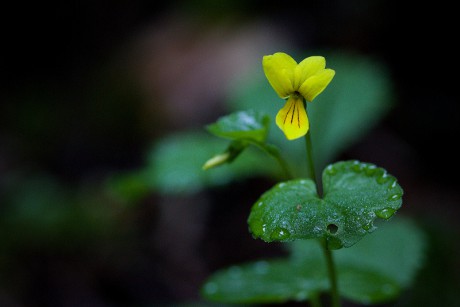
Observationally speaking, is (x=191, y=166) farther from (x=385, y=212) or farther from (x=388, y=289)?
(x=385, y=212)

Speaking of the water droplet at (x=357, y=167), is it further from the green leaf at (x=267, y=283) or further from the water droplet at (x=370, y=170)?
the green leaf at (x=267, y=283)

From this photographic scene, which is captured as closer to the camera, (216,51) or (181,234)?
(181,234)

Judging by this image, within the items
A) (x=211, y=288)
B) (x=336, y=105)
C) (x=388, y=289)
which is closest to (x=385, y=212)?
(x=388, y=289)

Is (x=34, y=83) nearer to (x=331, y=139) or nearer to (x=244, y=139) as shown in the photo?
(x=331, y=139)

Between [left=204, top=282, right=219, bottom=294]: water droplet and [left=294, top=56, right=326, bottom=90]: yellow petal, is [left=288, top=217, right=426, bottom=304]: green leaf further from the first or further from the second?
[left=294, top=56, right=326, bottom=90]: yellow petal

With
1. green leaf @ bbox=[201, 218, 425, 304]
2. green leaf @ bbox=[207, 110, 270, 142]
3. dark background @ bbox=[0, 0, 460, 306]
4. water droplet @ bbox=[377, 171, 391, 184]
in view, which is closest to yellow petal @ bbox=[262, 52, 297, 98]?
green leaf @ bbox=[207, 110, 270, 142]

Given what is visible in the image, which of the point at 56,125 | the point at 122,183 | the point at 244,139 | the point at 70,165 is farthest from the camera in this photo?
the point at 56,125

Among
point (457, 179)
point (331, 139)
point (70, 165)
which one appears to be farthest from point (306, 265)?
point (70, 165)
